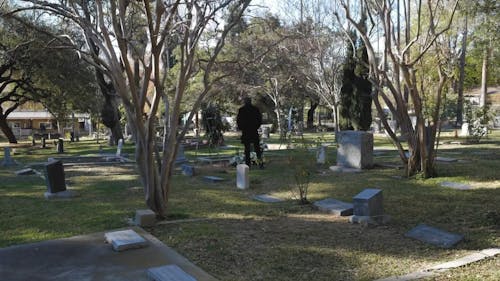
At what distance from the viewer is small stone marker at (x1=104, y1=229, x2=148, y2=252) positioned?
196 inches

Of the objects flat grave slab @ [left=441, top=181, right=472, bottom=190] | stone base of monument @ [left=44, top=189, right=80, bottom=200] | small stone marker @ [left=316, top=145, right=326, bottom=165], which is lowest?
stone base of monument @ [left=44, top=189, right=80, bottom=200]

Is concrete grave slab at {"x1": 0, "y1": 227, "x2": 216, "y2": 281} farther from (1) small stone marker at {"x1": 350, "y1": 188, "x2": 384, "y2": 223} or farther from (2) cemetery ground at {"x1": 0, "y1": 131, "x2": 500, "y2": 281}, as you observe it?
(1) small stone marker at {"x1": 350, "y1": 188, "x2": 384, "y2": 223}

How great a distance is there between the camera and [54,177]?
29.3ft

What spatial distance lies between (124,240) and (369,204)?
10.4 ft

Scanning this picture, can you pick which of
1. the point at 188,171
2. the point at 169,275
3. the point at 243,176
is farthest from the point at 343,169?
the point at 169,275

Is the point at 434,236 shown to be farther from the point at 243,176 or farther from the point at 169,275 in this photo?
the point at 243,176

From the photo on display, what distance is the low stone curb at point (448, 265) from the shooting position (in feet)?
13.8

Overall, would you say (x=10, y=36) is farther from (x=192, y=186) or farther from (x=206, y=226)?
(x=206, y=226)

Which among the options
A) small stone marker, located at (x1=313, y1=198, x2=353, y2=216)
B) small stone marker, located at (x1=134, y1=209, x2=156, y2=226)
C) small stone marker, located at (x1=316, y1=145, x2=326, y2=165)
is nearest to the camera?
small stone marker, located at (x1=134, y1=209, x2=156, y2=226)

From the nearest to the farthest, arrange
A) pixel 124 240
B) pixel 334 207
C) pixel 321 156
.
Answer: pixel 124 240, pixel 334 207, pixel 321 156

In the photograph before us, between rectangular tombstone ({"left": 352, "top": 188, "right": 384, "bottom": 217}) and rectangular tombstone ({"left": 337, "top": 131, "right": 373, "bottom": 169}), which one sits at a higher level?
rectangular tombstone ({"left": 337, "top": 131, "right": 373, "bottom": 169})

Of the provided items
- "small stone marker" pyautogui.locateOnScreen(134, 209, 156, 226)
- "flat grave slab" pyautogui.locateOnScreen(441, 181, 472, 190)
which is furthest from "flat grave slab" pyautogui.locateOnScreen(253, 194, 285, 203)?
"flat grave slab" pyautogui.locateOnScreen(441, 181, 472, 190)

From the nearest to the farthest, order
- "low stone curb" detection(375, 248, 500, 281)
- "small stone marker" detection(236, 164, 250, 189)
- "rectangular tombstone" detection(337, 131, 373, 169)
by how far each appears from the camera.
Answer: "low stone curb" detection(375, 248, 500, 281) < "small stone marker" detection(236, 164, 250, 189) < "rectangular tombstone" detection(337, 131, 373, 169)

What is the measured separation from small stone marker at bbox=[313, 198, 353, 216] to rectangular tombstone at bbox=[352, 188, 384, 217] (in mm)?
433
